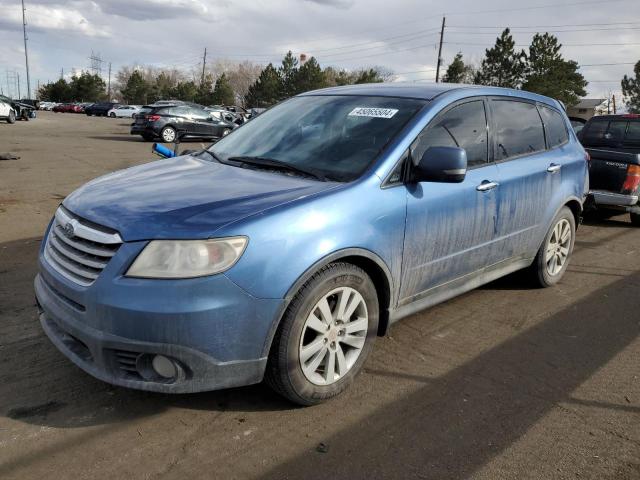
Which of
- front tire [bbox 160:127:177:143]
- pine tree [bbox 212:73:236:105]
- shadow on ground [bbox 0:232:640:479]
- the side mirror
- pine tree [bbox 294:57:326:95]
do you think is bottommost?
shadow on ground [bbox 0:232:640:479]

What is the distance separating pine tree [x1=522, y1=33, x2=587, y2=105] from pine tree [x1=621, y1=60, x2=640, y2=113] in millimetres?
8183

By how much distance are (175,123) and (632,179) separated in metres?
17.4

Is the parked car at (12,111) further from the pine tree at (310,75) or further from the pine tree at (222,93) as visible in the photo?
the pine tree at (222,93)

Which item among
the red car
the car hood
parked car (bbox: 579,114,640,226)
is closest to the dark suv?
parked car (bbox: 579,114,640,226)

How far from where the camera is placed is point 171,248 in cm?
258

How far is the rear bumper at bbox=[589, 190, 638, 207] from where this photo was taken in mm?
7613

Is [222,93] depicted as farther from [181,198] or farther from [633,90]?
[181,198]

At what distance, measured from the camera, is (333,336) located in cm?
303

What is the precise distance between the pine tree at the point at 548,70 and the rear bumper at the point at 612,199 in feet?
152

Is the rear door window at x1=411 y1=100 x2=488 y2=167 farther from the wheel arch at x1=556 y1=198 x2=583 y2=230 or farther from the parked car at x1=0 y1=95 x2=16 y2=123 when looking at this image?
the parked car at x1=0 y1=95 x2=16 y2=123

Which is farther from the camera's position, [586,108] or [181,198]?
[586,108]

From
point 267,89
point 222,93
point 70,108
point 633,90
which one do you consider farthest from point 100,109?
point 633,90

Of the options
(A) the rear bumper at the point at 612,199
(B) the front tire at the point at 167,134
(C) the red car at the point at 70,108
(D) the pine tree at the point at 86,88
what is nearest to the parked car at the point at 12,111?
(B) the front tire at the point at 167,134

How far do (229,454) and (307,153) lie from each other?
1.86m
